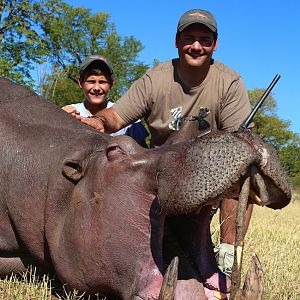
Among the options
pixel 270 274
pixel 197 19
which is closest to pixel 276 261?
pixel 270 274

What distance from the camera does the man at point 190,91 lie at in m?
4.84

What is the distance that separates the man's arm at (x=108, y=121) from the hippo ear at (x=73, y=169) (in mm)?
1184

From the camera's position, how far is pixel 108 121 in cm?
474

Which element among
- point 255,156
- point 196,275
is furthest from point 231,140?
point 196,275

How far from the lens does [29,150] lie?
3527 millimetres

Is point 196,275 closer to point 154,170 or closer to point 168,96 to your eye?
point 154,170

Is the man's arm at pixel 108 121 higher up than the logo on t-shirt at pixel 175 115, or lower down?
lower down

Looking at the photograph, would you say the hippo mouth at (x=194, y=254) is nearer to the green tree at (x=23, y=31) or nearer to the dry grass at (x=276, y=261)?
the dry grass at (x=276, y=261)

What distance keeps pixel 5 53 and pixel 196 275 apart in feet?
71.3

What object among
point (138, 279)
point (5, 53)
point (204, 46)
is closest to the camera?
point (138, 279)

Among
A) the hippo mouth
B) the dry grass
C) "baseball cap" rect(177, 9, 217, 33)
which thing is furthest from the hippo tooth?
"baseball cap" rect(177, 9, 217, 33)

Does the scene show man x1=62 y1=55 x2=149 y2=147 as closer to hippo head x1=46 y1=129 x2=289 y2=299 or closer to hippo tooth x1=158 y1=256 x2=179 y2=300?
hippo head x1=46 y1=129 x2=289 y2=299

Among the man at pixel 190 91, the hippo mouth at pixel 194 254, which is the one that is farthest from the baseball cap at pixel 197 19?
the hippo mouth at pixel 194 254

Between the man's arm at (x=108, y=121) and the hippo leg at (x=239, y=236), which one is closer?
the hippo leg at (x=239, y=236)
